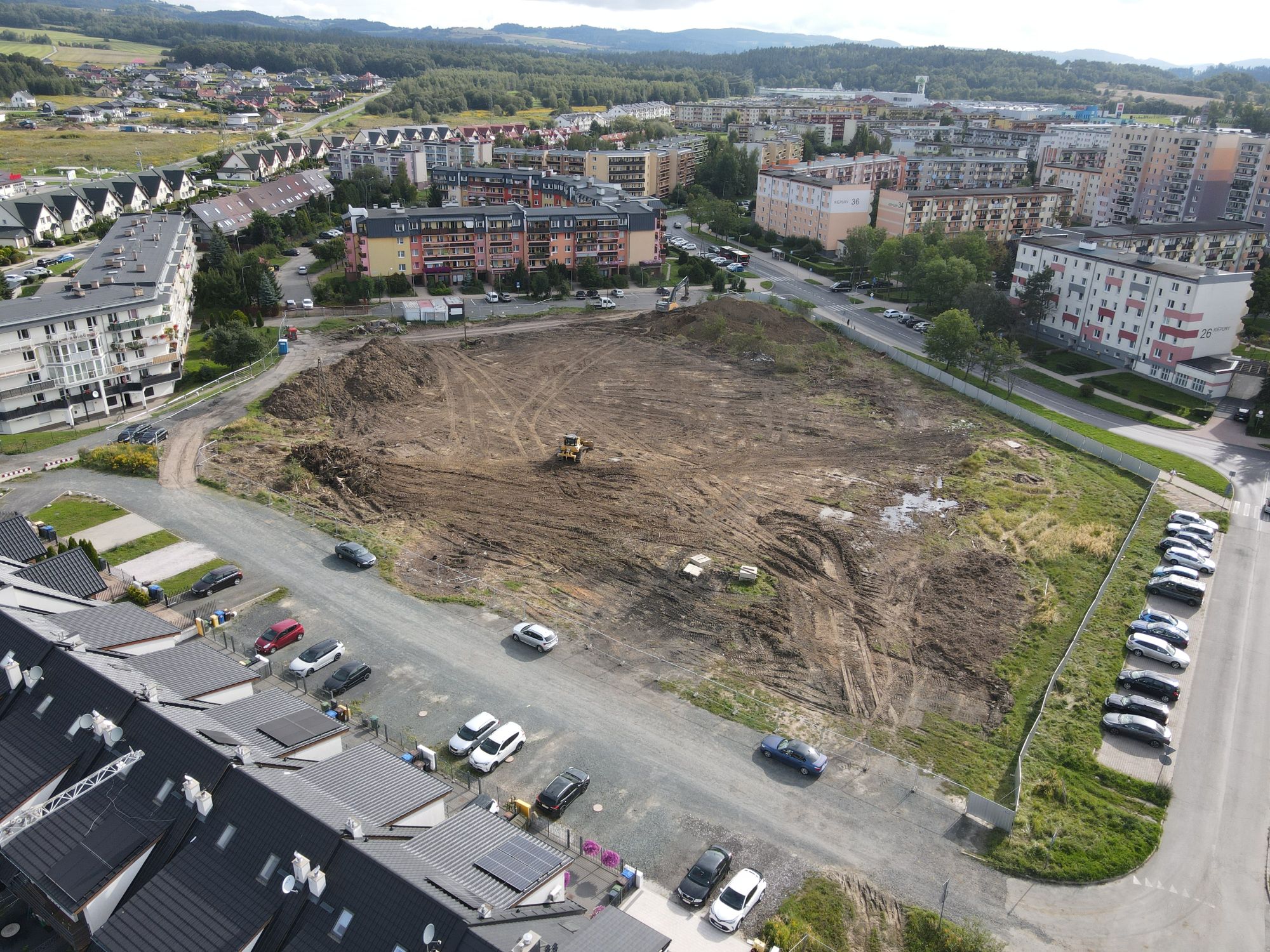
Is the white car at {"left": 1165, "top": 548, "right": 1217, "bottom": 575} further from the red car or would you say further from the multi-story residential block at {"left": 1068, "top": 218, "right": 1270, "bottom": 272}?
the multi-story residential block at {"left": 1068, "top": 218, "right": 1270, "bottom": 272}

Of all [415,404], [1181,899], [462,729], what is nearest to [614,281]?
[415,404]

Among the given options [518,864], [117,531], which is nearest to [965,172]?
[117,531]

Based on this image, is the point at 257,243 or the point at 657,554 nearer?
the point at 657,554

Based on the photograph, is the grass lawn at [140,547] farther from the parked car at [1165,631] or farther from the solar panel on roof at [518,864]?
the parked car at [1165,631]

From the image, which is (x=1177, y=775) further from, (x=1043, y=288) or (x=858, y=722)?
(x=1043, y=288)

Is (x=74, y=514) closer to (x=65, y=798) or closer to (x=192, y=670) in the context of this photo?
(x=192, y=670)

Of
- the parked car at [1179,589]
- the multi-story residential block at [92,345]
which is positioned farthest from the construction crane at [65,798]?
the parked car at [1179,589]

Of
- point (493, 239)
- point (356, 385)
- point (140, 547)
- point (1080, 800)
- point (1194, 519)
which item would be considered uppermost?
point (493, 239)
